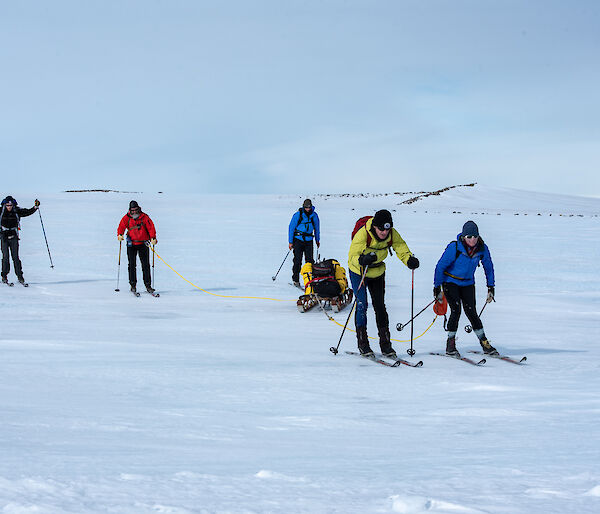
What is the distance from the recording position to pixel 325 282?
451 inches

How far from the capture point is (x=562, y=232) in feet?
97.8

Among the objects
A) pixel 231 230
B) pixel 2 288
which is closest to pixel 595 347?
pixel 2 288

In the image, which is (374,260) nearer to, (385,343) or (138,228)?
(385,343)

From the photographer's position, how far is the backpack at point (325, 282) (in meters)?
11.4

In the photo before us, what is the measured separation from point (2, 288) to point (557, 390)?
37.0 feet

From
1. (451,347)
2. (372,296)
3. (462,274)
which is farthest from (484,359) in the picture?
(372,296)

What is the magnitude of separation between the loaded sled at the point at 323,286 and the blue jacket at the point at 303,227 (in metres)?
2.14

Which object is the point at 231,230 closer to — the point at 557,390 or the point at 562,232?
the point at 562,232

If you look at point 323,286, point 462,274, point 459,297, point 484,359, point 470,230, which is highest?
point 470,230

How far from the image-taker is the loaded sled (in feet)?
37.6

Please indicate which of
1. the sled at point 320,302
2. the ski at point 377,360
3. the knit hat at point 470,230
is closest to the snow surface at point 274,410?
the ski at point 377,360

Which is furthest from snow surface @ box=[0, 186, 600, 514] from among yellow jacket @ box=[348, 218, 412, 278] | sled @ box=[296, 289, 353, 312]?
yellow jacket @ box=[348, 218, 412, 278]

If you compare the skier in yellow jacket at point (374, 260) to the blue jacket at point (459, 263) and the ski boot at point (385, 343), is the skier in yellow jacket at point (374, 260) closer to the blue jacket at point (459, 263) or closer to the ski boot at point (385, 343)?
the ski boot at point (385, 343)

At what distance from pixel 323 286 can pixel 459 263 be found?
4006mm
